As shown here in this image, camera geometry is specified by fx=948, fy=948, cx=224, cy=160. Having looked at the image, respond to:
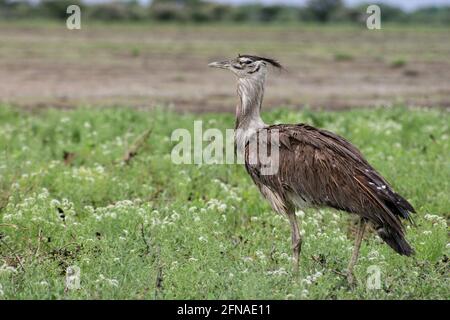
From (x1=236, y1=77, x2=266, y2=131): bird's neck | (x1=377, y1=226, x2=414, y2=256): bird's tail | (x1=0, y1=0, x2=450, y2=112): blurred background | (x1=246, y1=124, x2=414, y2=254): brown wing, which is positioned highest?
(x1=236, y1=77, x2=266, y2=131): bird's neck

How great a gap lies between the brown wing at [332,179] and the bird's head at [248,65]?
0.50 metres

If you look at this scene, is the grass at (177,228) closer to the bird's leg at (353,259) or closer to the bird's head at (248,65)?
the bird's leg at (353,259)

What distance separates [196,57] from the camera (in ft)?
84.0

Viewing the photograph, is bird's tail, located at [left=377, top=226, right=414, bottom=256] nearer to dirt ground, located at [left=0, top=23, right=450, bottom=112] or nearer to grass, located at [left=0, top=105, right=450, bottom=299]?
grass, located at [left=0, top=105, right=450, bottom=299]

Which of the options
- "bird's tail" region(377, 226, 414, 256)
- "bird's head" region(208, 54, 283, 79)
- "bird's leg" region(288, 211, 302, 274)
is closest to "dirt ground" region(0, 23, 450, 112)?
"bird's head" region(208, 54, 283, 79)

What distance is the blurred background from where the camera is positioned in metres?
18.3

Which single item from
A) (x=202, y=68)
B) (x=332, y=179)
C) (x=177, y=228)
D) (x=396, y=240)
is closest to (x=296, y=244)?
(x=332, y=179)

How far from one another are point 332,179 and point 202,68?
16.7 meters

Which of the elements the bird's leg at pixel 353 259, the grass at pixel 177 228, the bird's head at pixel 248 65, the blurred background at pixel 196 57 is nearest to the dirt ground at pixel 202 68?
the blurred background at pixel 196 57

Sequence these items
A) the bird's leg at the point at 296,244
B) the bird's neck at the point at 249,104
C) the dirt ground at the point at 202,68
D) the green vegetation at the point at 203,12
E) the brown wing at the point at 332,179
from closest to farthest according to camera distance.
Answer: the brown wing at the point at 332,179
the bird's leg at the point at 296,244
the bird's neck at the point at 249,104
the dirt ground at the point at 202,68
the green vegetation at the point at 203,12

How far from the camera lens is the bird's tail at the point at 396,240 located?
21.1 feet

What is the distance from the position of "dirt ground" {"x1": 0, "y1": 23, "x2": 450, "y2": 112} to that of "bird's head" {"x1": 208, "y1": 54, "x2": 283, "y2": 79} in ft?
25.8

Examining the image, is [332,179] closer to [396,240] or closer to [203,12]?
[396,240]

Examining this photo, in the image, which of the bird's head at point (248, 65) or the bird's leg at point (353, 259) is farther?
the bird's head at point (248, 65)
